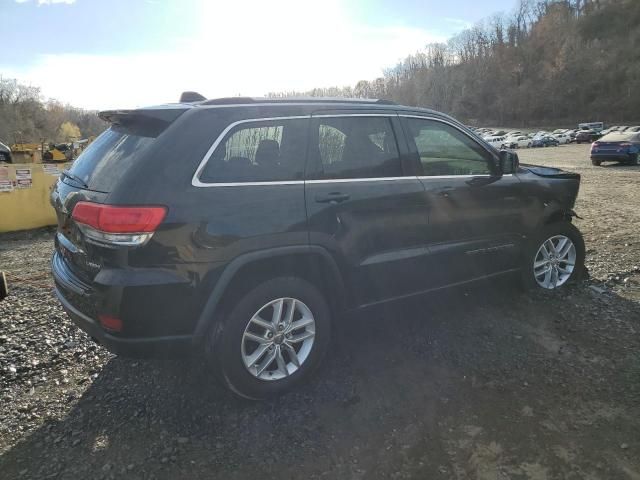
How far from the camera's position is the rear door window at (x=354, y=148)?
3.08 meters

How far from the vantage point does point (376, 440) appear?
2.61m

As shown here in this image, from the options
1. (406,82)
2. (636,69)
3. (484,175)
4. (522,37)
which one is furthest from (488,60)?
(484,175)

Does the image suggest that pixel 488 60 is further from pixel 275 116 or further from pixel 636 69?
pixel 275 116

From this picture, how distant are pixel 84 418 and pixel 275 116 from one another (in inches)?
87.3

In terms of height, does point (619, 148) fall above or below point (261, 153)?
below

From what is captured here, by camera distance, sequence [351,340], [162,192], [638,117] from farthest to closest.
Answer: [638,117], [351,340], [162,192]

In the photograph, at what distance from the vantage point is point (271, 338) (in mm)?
2908

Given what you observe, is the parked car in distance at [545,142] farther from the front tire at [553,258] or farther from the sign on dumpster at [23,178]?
the sign on dumpster at [23,178]

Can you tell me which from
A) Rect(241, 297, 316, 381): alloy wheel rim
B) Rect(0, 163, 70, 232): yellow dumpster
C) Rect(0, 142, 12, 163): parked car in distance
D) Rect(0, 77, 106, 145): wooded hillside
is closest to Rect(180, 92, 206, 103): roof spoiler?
Rect(241, 297, 316, 381): alloy wheel rim

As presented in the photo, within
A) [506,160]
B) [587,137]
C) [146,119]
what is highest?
[146,119]

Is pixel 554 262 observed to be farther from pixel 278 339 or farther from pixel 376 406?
pixel 278 339

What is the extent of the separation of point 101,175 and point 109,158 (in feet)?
0.47

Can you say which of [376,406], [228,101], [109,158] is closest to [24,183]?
[109,158]

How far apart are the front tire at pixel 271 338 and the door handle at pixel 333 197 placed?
0.54 m
